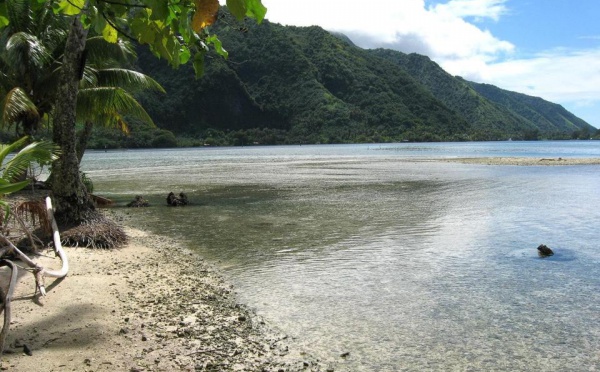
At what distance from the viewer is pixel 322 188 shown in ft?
92.3

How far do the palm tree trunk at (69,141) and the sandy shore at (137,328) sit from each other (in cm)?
228

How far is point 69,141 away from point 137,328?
655 cm

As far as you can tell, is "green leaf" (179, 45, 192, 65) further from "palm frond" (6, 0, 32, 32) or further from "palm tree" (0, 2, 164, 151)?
"palm frond" (6, 0, 32, 32)

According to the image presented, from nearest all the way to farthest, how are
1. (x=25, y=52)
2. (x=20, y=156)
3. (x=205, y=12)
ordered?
1. (x=205, y=12)
2. (x=20, y=156)
3. (x=25, y=52)

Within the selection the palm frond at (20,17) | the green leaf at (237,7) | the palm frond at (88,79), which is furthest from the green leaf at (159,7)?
the palm frond at (20,17)

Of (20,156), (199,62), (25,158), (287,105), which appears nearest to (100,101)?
(25,158)

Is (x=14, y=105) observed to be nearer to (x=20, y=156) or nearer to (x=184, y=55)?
(x=20, y=156)

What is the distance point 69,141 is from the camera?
11234mm

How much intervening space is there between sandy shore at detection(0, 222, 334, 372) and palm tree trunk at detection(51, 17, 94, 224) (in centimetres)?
228

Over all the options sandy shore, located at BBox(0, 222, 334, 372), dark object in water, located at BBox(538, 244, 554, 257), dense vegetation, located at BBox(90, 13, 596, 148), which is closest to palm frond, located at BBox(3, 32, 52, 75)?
sandy shore, located at BBox(0, 222, 334, 372)

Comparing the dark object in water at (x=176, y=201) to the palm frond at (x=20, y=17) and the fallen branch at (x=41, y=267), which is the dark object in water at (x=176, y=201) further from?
the fallen branch at (x=41, y=267)

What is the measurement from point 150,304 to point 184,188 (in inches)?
894

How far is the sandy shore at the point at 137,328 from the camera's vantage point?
5.39 metres

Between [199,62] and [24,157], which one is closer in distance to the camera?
[199,62]
